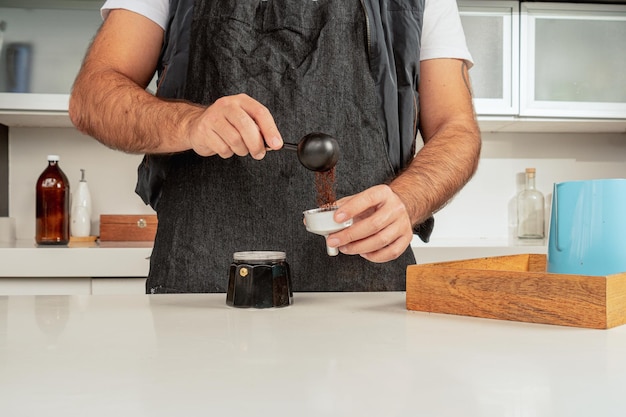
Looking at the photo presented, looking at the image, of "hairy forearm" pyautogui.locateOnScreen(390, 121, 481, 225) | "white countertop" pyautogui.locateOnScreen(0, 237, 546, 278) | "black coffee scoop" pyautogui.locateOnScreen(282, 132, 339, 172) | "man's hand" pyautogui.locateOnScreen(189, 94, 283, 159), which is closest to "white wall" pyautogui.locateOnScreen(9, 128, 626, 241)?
"white countertop" pyautogui.locateOnScreen(0, 237, 546, 278)

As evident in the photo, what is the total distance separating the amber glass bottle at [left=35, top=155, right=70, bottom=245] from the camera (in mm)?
2527

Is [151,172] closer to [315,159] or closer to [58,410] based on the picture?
[315,159]

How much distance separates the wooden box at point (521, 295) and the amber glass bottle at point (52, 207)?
1.95 meters

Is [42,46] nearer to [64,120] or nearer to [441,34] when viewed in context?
[64,120]

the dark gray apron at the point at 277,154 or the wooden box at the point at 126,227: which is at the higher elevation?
the dark gray apron at the point at 277,154

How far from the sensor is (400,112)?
1323 millimetres

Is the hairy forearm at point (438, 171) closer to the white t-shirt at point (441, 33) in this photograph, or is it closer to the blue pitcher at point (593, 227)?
the white t-shirt at point (441, 33)

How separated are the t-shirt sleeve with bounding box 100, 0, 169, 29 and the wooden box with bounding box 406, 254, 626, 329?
73 cm

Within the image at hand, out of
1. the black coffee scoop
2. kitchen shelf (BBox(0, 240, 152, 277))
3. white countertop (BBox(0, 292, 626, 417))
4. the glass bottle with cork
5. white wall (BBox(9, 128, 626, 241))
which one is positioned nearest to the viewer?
white countertop (BBox(0, 292, 626, 417))

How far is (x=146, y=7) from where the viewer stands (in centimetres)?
128

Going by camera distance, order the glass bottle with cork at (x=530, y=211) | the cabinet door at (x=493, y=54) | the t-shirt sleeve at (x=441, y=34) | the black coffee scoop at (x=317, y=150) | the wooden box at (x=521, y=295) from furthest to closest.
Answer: the glass bottle with cork at (x=530, y=211), the cabinet door at (x=493, y=54), the t-shirt sleeve at (x=441, y=34), the black coffee scoop at (x=317, y=150), the wooden box at (x=521, y=295)

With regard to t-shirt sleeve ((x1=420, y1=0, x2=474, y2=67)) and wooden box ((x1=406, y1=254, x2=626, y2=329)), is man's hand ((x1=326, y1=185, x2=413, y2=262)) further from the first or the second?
t-shirt sleeve ((x1=420, y1=0, x2=474, y2=67))

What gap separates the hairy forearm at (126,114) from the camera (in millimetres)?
1094

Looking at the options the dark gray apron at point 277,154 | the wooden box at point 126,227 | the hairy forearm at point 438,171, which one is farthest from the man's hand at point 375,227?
the wooden box at point 126,227
